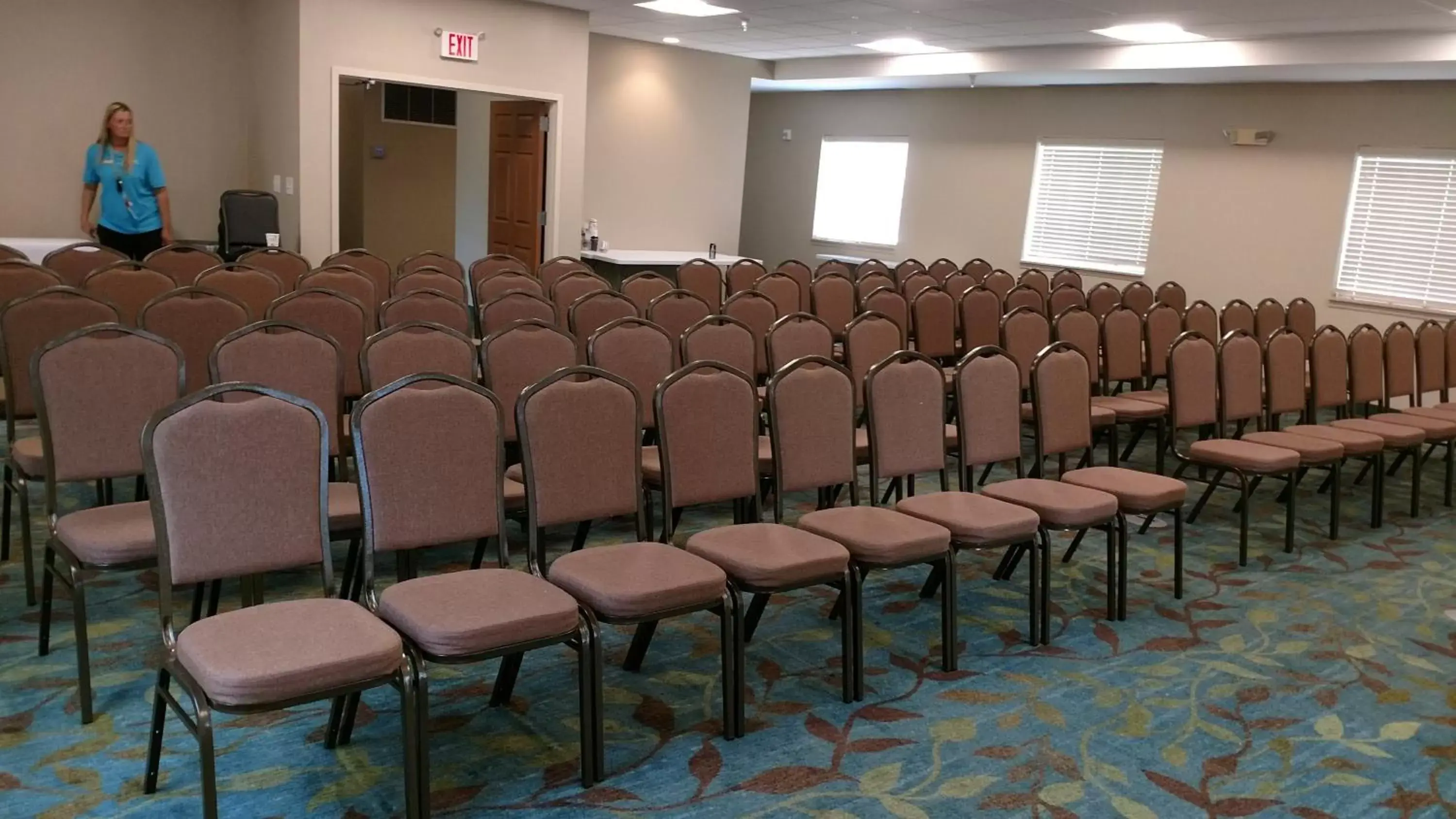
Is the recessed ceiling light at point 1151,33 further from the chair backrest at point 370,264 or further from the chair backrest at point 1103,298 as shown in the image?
the chair backrest at point 370,264

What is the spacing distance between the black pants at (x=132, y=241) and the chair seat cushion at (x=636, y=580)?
647 centimetres

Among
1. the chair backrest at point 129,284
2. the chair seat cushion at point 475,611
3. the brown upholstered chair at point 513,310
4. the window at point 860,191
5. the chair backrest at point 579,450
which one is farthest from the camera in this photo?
the window at point 860,191

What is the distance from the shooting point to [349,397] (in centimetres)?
543

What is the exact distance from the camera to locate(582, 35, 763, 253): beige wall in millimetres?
12180

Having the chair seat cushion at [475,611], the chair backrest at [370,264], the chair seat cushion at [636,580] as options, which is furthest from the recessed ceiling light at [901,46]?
the chair seat cushion at [475,611]

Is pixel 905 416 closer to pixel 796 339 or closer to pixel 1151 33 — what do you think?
pixel 796 339

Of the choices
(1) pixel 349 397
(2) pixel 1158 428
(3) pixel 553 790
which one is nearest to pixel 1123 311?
(2) pixel 1158 428

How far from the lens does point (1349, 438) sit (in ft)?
21.2

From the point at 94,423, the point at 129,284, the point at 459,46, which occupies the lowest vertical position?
the point at 94,423

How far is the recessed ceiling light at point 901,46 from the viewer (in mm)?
11125

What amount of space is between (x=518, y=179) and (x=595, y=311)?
572 centimetres

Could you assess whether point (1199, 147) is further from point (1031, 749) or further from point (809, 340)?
point (1031, 749)

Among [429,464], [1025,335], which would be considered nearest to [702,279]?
[1025,335]

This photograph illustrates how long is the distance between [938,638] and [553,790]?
6.15 ft
